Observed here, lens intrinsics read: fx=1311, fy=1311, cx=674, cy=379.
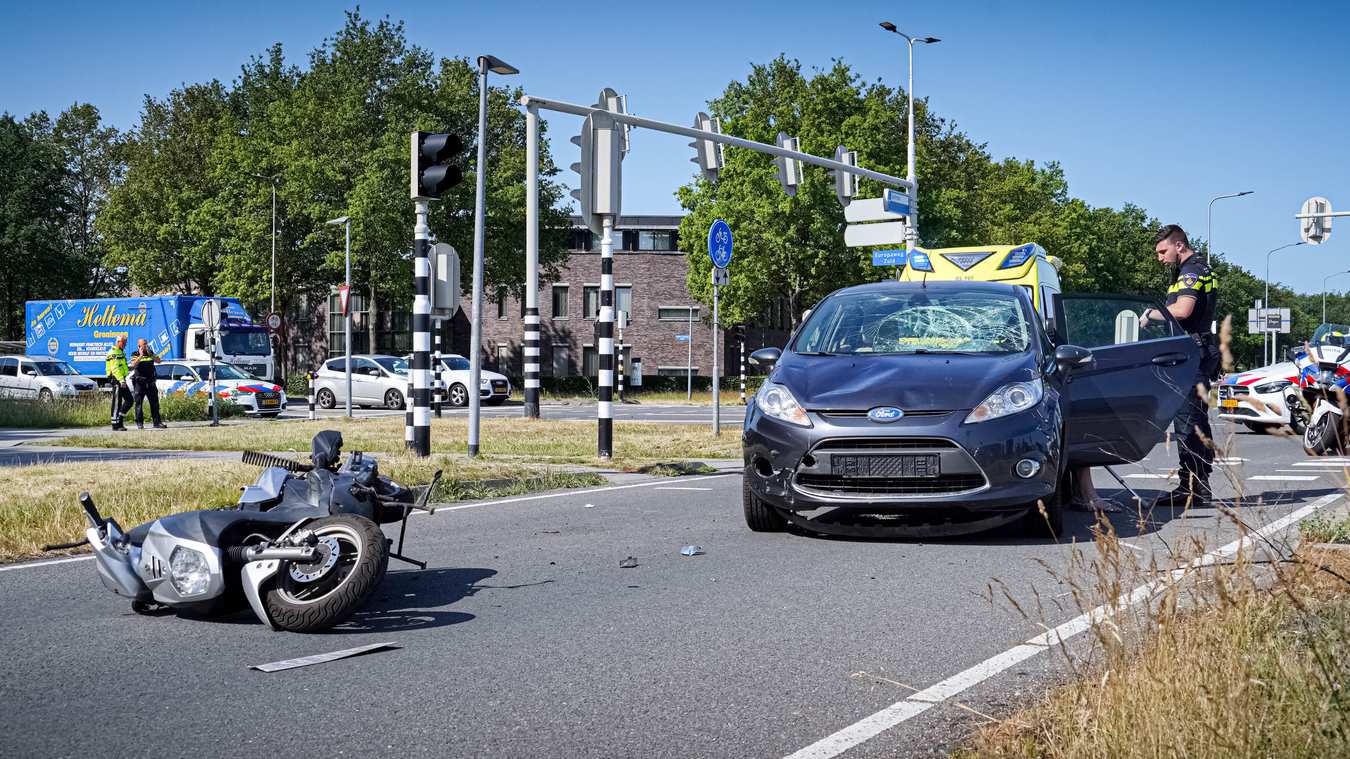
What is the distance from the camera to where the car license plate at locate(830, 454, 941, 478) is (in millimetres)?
7340

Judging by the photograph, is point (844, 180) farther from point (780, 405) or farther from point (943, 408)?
point (943, 408)

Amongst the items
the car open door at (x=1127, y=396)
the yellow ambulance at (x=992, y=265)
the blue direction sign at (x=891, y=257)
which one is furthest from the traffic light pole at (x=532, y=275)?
the car open door at (x=1127, y=396)

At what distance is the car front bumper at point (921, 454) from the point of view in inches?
289

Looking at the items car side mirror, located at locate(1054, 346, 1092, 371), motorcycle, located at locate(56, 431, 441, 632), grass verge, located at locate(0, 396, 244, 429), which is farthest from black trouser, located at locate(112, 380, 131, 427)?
car side mirror, located at locate(1054, 346, 1092, 371)

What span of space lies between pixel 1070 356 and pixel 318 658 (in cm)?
516

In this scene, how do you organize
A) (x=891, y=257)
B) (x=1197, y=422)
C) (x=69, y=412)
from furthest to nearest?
(x=69, y=412)
(x=891, y=257)
(x=1197, y=422)

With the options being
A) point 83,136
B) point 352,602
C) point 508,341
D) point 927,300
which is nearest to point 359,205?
point 508,341

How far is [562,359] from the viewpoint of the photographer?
220ft

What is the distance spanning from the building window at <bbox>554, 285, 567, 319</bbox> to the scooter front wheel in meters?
61.9

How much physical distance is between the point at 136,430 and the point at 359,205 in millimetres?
23872

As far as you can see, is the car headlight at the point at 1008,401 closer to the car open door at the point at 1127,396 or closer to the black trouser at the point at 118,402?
the car open door at the point at 1127,396

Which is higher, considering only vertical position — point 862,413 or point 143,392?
point 862,413

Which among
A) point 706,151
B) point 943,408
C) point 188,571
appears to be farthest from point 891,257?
point 188,571

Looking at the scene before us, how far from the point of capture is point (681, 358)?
6638cm
